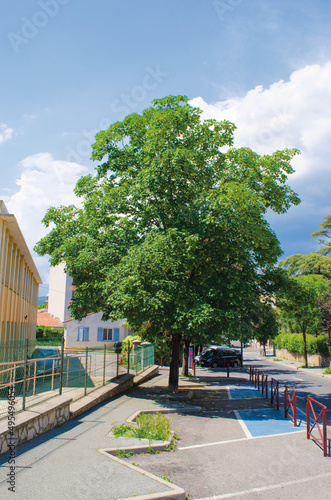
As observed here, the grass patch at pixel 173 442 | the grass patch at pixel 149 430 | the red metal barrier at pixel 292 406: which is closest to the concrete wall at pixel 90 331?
the red metal barrier at pixel 292 406

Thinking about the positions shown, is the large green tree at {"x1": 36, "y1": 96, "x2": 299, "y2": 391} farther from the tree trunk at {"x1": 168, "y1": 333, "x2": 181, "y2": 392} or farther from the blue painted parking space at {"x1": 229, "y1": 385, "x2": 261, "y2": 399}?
the blue painted parking space at {"x1": 229, "y1": 385, "x2": 261, "y2": 399}

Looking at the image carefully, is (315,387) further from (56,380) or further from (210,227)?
(56,380)

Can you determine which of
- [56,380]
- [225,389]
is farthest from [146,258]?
[225,389]

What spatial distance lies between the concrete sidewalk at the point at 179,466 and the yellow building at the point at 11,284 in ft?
15.6

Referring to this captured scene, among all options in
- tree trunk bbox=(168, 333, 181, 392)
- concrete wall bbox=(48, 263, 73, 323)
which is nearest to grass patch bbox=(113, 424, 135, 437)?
tree trunk bbox=(168, 333, 181, 392)

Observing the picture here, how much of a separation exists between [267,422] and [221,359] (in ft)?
79.0

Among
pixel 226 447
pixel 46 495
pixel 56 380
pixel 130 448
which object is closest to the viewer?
pixel 46 495

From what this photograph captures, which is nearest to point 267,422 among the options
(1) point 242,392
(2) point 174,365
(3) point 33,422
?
(2) point 174,365

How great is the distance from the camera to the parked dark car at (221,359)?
116 ft

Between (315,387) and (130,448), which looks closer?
(130,448)

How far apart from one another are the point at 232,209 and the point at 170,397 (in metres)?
7.64

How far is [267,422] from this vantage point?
1194 centimetres

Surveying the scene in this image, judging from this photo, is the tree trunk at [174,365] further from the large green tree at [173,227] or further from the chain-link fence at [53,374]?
the chain-link fence at [53,374]

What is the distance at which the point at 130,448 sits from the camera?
7887 millimetres
